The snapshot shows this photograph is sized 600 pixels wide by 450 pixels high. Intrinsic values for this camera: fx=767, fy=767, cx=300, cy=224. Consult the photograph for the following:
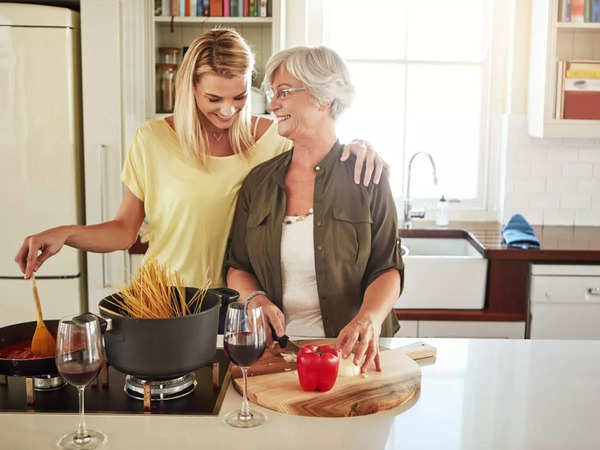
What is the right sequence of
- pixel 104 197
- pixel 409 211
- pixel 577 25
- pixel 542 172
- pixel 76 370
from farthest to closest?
pixel 542 172, pixel 409 211, pixel 577 25, pixel 104 197, pixel 76 370

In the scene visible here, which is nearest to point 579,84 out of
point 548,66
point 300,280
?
point 548,66

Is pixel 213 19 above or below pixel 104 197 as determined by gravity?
above

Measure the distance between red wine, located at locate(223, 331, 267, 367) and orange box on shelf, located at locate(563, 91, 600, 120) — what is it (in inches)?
119

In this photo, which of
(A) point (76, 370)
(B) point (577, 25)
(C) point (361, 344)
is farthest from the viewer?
(B) point (577, 25)

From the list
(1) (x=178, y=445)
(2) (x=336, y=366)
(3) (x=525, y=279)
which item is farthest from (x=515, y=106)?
(1) (x=178, y=445)

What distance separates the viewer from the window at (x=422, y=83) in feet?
14.8

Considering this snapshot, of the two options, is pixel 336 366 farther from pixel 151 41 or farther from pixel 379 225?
pixel 151 41

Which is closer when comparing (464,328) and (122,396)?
(122,396)

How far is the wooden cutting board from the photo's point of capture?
1.72m

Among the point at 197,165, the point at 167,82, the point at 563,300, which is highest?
the point at 167,82

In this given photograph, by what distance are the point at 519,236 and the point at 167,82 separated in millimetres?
2004

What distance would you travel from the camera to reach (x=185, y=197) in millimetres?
2488

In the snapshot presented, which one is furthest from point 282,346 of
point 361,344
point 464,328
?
point 464,328

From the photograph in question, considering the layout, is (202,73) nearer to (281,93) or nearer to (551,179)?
(281,93)
